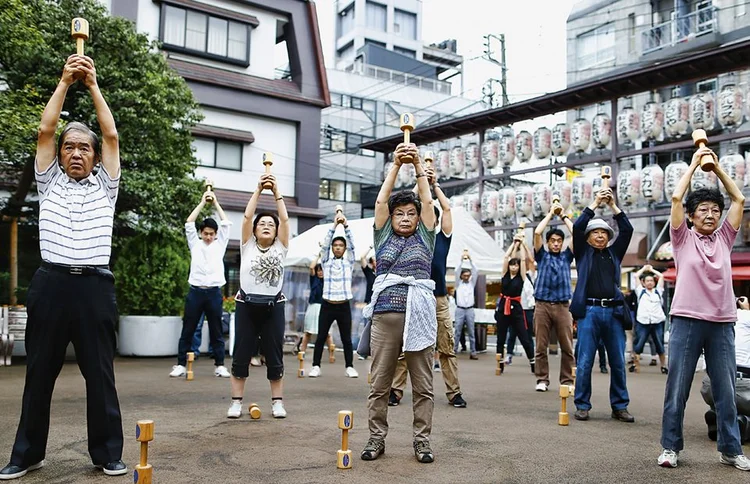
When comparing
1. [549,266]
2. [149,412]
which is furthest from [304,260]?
[149,412]

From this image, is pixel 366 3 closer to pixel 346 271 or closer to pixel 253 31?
pixel 253 31

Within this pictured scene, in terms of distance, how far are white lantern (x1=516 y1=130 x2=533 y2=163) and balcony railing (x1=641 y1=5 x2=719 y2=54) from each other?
8.74 meters

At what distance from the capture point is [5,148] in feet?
31.1

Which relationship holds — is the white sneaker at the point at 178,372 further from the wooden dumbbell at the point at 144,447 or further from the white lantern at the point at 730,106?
the white lantern at the point at 730,106

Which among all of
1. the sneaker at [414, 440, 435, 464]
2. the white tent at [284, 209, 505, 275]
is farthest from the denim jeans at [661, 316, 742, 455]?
the white tent at [284, 209, 505, 275]

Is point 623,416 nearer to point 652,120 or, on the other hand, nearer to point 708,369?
point 708,369

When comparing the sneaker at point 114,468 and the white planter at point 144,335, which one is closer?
the sneaker at point 114,468

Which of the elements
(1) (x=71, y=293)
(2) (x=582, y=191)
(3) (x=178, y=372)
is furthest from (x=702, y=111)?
(1) (x=71, y=293)

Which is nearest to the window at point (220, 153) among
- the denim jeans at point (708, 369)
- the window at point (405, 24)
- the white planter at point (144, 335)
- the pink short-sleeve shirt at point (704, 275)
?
the white planter at point (144, 335)

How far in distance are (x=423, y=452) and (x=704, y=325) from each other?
2166mm

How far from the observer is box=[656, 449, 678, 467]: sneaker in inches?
182

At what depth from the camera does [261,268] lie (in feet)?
20.3

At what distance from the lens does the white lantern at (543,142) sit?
1703cm

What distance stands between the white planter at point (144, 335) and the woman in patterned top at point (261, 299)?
6.04 meters
